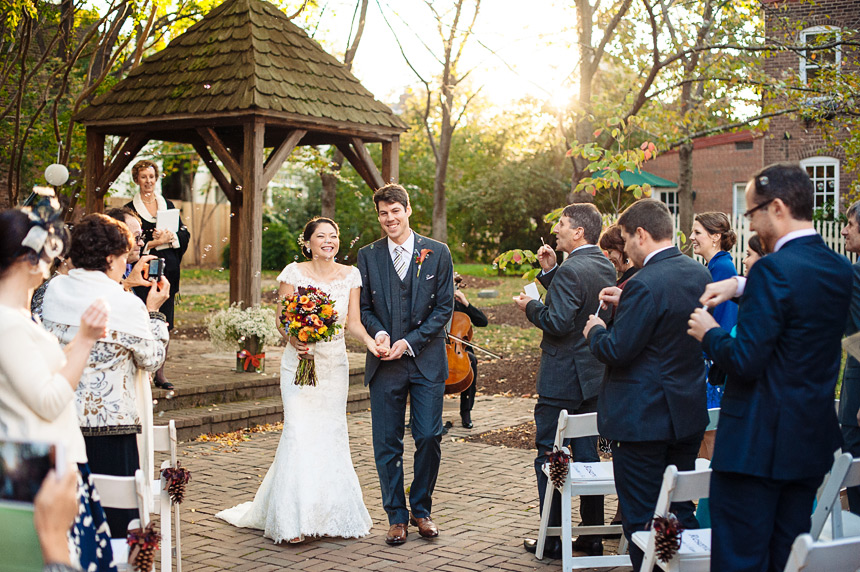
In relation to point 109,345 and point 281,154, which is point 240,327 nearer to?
point 281,154

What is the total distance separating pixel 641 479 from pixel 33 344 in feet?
9.33

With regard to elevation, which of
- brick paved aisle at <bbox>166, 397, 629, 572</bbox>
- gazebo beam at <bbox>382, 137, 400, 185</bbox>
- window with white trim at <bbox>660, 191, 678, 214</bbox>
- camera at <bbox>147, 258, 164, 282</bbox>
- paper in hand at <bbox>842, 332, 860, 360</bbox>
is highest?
window with white trim at <bbox>660, 191, 678, 214</bbox>

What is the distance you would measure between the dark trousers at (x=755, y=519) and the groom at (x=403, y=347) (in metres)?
2.59

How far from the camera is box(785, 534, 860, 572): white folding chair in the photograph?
2.87 meters

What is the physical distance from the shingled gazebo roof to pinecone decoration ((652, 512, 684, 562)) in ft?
23.2

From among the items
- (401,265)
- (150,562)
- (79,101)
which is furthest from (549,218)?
(79,101)

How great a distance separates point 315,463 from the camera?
582 cm

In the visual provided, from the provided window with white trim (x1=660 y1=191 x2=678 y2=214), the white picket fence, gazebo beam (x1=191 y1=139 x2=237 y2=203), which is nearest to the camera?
gazebo beam (x1=191 y1=139 x2=237 y2=203)

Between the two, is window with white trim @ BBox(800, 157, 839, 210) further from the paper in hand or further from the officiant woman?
the paper in hand

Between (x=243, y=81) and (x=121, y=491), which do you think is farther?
(x=243, y=81)

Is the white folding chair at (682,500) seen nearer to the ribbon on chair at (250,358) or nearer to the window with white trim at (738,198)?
the ribbon on chair at (250,358)

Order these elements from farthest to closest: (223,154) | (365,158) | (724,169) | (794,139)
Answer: (724,169), (794,139), (365,158), (223,154)

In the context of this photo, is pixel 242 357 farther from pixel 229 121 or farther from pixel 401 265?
pixel 401 265

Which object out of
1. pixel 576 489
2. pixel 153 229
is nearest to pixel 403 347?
pixel 576 489
